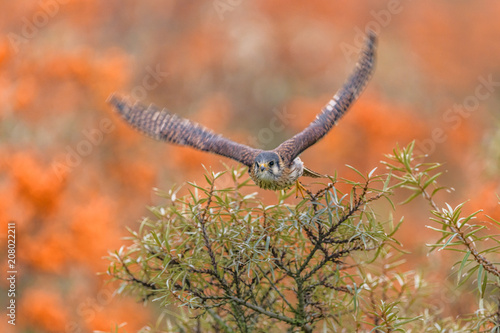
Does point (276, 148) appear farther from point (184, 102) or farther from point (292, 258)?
point (184, 102)

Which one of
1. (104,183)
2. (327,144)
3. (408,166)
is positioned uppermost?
(327,144)

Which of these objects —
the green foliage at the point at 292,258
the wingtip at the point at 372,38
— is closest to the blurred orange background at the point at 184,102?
the green foliage at the point at 292,258

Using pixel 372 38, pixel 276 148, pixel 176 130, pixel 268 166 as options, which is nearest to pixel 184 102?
pixel 176 130

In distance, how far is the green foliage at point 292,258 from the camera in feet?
4.93

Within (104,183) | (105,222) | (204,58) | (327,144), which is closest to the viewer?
(105,222)

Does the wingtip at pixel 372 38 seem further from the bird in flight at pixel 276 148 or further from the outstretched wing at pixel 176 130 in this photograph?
the outstretched wing at pixel 176 130

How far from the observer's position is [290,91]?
12.1m

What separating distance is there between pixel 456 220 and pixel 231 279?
64 centimetres

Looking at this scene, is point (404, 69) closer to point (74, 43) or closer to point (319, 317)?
point (74, 43)

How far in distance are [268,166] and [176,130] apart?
766mm

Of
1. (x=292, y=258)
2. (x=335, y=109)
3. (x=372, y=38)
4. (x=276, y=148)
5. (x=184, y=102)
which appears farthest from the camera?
(x=184, y=102)

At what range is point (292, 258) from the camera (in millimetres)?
1726

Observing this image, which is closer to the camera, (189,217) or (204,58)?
(189,217)

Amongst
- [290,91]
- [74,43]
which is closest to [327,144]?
[290,91]
